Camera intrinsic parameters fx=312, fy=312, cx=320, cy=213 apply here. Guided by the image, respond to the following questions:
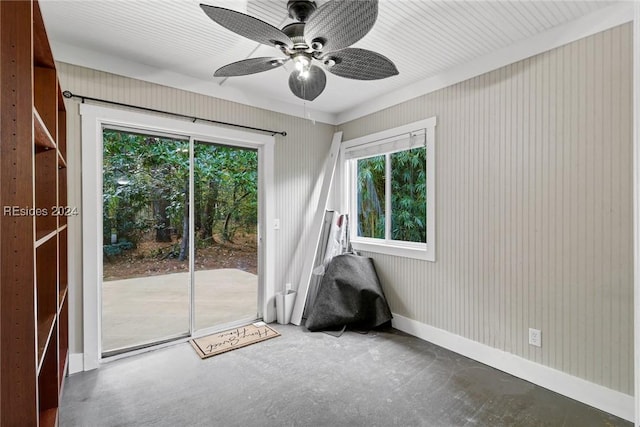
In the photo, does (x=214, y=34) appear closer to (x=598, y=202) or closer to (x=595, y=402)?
(x=598, y=202)

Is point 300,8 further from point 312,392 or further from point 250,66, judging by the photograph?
point 312,392

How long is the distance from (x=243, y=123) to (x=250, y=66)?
4.73ft

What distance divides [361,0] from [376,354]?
252cm

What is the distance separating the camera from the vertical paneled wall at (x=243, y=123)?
7.87 feet

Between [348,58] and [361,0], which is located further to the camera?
[348,58]

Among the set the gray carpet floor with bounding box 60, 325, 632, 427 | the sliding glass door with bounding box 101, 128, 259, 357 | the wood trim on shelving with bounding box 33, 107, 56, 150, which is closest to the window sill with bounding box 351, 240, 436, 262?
the gray carpet floor with bounding box 60, 325, 632, 427

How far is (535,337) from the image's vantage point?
2252 mm

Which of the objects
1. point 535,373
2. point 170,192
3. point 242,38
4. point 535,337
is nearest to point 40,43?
point 242,38

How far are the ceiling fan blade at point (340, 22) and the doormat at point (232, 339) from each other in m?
2.51

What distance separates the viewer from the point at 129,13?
196 centimetres

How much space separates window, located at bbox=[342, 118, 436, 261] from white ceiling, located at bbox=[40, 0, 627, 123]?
578mm

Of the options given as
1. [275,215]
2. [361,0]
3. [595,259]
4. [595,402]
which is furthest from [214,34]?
[595,402]

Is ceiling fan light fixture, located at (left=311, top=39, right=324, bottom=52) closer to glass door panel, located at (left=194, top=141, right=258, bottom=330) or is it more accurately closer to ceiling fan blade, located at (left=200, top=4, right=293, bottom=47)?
ceiling fan blade, located at (left=200, top=4, right=293, bottom=47)

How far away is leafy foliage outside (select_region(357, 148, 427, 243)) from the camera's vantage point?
10.4 ft
